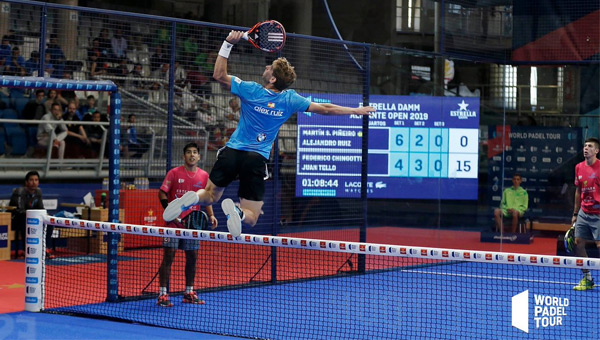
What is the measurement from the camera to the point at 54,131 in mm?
19453

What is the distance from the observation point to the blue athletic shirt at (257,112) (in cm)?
910

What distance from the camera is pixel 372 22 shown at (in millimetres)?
29781

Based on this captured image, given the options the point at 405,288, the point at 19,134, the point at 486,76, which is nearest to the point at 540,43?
the point at 486,76

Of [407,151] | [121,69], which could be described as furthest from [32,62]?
[407,151]

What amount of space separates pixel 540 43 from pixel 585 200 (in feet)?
26.0

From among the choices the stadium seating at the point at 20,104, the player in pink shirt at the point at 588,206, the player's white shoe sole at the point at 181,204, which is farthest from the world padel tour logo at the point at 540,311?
the stadium seating at the point at 20,104

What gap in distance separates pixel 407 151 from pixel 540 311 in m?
6.39

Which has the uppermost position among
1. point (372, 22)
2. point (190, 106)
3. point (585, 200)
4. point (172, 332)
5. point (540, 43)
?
point (372, 22)

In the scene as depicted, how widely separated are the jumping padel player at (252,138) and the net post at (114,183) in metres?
2.90

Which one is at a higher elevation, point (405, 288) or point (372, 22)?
point (372, 22)

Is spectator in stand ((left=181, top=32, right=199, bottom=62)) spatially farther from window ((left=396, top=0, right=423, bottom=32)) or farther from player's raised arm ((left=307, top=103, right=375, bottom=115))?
window ((left=396, top=0, right=423, bottom=32))

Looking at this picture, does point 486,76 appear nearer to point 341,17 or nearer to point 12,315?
point 341,17

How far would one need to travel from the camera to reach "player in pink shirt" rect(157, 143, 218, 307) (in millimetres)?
11766

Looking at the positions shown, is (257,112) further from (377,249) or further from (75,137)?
(75,137)
